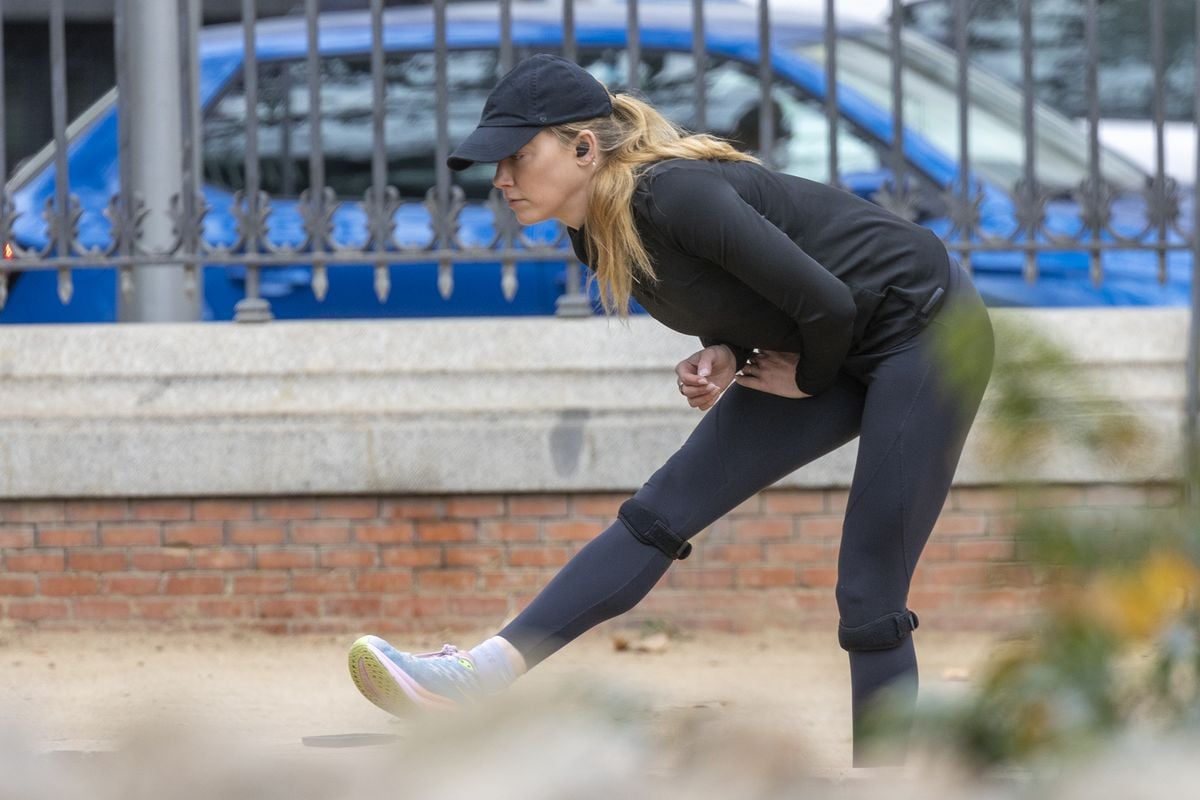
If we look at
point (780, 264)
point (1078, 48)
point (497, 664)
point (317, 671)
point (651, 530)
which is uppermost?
point (1078, 48)

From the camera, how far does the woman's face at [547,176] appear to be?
10.0 feet

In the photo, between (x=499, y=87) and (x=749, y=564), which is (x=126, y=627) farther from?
(x=499, y=87)

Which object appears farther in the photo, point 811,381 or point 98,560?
point 98,560

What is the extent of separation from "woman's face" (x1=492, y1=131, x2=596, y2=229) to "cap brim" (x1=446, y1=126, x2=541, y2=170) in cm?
2

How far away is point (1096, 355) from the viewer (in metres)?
5.01

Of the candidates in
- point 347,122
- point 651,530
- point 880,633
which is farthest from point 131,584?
point 880,633

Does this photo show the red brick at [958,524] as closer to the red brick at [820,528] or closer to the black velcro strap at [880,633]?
the red brick at [820,528]

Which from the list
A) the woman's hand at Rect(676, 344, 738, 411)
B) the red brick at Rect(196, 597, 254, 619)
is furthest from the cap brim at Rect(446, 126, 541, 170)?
the red brick at Rect(196, 597, 254, 619)

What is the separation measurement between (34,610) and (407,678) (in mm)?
2377

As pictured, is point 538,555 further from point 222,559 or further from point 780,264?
point 780,264

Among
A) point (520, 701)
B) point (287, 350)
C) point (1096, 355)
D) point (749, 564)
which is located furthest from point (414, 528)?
point (520, 701)

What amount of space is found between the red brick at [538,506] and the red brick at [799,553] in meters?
0.67

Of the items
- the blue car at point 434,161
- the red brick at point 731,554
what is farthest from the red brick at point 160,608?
the red brick at point 731,554

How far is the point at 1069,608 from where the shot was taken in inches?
53.7
